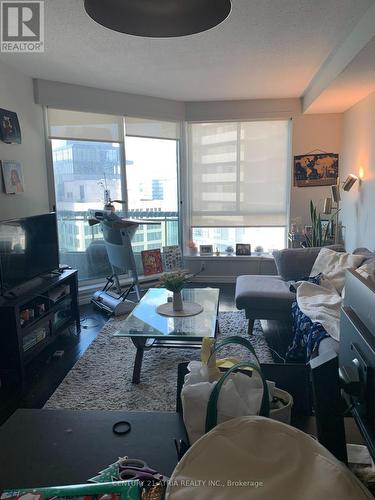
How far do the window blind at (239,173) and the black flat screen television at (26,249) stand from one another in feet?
7.56

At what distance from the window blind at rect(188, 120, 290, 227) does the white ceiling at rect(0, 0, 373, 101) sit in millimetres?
656

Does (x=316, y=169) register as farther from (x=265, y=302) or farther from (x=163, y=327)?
(x=163, y=327)

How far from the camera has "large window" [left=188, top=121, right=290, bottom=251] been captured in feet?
16.0

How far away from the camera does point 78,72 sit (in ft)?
11.5

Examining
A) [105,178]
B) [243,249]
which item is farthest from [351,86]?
[105,178]

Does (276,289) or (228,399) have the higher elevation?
(228,399)

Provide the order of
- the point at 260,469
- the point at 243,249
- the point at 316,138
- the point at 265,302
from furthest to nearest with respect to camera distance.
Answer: the point at 243,249
the point at 316,138
the point at 265,302
the point at 260,469

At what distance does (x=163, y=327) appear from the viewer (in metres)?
2.64

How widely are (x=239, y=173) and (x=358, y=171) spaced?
1.55 meters

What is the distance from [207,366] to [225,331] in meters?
2.55

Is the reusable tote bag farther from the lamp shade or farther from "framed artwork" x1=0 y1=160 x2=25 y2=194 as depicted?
the lamp shade

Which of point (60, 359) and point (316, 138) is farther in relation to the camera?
point (316, 138)

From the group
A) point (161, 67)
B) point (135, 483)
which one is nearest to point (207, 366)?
point (135, 483)

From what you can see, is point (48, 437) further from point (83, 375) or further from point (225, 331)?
point (225, 331)
